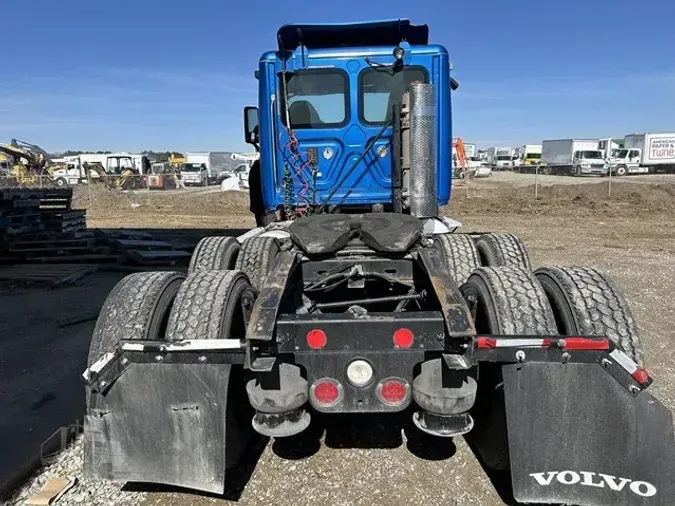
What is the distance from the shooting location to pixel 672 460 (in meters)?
2.49

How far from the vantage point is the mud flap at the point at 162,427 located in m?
2.66

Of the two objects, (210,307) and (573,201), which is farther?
(573,201)

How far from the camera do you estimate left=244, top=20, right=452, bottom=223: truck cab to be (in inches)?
211

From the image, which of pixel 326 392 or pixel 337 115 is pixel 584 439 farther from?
pixel 337 115

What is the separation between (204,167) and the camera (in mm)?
47219

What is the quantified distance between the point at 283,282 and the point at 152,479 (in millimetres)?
1189

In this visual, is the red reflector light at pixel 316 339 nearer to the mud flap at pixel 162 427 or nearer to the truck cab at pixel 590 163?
the mud flap at pixel 162 427

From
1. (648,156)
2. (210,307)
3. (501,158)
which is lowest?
(210,307)

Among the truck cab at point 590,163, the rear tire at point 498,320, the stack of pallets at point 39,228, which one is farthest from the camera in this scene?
the truck cab at point 590,163

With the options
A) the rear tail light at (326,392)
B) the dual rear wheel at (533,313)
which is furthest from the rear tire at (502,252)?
the rear tail light at (326,392)

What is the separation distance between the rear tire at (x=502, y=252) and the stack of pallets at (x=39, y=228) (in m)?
8.12

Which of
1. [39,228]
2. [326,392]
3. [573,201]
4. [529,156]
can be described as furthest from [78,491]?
[529,156]

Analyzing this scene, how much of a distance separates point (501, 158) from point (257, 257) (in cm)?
6498

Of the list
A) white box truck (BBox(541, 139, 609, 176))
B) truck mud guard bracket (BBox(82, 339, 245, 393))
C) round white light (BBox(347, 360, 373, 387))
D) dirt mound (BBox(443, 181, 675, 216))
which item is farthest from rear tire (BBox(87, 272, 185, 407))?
white box truck (BBox(541, 139, 609, 176))
